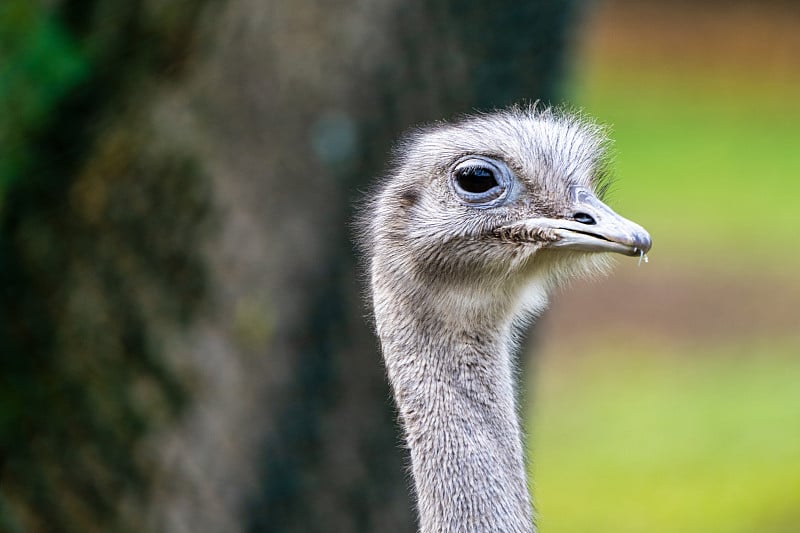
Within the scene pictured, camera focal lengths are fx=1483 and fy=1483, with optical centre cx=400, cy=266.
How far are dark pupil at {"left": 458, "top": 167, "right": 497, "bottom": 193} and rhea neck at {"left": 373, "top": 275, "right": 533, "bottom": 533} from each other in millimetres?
258

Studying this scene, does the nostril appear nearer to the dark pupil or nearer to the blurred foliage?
the dark pupil

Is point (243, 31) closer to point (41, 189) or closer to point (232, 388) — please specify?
point (41, 189)

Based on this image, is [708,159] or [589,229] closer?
[589,229]

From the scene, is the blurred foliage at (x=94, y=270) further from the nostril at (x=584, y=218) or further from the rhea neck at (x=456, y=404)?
the nostril at (x=584, y=218)

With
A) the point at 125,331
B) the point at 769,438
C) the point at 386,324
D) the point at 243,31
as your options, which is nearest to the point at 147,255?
the point at 125,331

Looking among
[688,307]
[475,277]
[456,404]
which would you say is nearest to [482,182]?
[475,277]

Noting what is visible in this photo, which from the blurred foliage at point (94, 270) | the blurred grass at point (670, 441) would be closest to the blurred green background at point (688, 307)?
the blurred grass at point (670, 441)

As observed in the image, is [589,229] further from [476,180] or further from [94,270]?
[94,270]

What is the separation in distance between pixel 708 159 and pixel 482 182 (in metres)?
14.2

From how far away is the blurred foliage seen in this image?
5398mm

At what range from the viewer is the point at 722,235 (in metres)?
14.1

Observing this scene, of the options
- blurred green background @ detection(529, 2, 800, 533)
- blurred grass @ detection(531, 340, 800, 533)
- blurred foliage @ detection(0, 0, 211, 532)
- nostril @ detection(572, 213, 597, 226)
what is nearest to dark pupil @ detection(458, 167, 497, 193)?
nostril @ detection(572, 213, 597, 226)

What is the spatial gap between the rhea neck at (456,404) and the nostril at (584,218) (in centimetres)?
30

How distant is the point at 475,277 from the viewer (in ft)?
11.3
